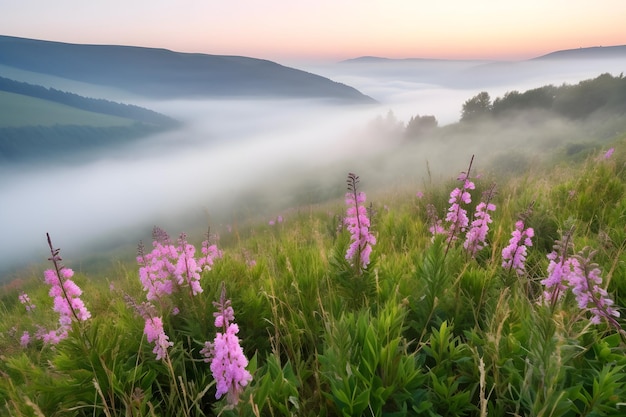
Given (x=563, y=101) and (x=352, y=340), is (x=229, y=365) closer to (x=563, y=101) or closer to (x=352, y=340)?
(x=352, y=340)

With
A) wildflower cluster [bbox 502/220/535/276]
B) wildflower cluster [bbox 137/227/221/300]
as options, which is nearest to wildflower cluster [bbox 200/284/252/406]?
wildflower cluster [bbox 137/227/221/300]

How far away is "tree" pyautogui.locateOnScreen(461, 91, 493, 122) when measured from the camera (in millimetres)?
80125

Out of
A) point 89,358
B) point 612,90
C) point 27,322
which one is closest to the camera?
point 89,358

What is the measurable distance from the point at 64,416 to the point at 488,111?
293ft

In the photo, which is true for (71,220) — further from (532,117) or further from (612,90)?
(612,90)

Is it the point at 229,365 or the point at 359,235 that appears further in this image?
the point at 359,235

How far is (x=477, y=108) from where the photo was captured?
81.2 m

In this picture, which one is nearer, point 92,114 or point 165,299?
point 165,299

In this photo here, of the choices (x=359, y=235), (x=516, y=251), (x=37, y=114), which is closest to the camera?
(x=359, y=235)

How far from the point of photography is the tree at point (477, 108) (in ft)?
263

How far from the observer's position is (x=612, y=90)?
221 ft

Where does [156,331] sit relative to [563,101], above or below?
above

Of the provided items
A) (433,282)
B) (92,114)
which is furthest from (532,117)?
(92,114)

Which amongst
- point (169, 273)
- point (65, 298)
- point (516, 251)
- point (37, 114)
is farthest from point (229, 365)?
point (37, 114)
